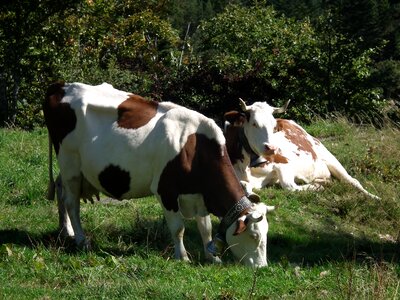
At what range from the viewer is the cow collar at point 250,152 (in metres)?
12.0

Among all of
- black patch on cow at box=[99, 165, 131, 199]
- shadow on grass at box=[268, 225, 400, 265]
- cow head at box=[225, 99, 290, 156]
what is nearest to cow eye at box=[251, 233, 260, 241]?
shadow on grass at box=[268, 225, 400, 265]

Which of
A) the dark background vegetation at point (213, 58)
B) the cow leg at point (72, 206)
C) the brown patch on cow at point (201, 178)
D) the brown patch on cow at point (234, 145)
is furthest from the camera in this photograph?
the dark background vegetation at point (213, 58)

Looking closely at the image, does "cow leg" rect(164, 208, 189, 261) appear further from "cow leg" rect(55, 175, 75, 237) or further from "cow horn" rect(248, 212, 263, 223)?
"cow leg" rect(55, 175, 75, 237)

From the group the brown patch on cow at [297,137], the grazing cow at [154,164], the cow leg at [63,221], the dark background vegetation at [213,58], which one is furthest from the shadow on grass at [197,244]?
the dark background vegetation at [213,58]

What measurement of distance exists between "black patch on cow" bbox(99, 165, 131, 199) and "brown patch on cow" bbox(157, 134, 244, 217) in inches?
20.4

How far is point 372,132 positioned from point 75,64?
909 cm

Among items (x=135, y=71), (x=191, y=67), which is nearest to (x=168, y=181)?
(x=191, y=67)

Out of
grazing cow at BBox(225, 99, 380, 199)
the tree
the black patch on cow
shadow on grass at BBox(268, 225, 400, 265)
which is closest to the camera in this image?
the black patch on cow

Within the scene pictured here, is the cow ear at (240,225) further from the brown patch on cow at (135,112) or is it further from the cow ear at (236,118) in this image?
the cow ear at (236,118)

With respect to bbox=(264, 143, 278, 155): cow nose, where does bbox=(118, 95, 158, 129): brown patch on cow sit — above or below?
above

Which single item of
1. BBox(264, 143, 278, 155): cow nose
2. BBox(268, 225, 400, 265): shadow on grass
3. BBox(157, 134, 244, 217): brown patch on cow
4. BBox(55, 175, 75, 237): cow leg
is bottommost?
BBox(268, 225, 400, 265): shadow on grass

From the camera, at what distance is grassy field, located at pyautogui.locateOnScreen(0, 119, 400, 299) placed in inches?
277

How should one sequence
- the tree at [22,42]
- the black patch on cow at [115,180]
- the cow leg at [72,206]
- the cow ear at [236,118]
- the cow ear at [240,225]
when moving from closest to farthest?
1. the cow ear at [240,225]
2. the black patch on cow at [115,180]
3. the cow leg at [72,206]
4. the cow ear at [236,118]
5. the tree at [22,42]

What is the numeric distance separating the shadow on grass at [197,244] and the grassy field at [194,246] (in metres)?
0.02
